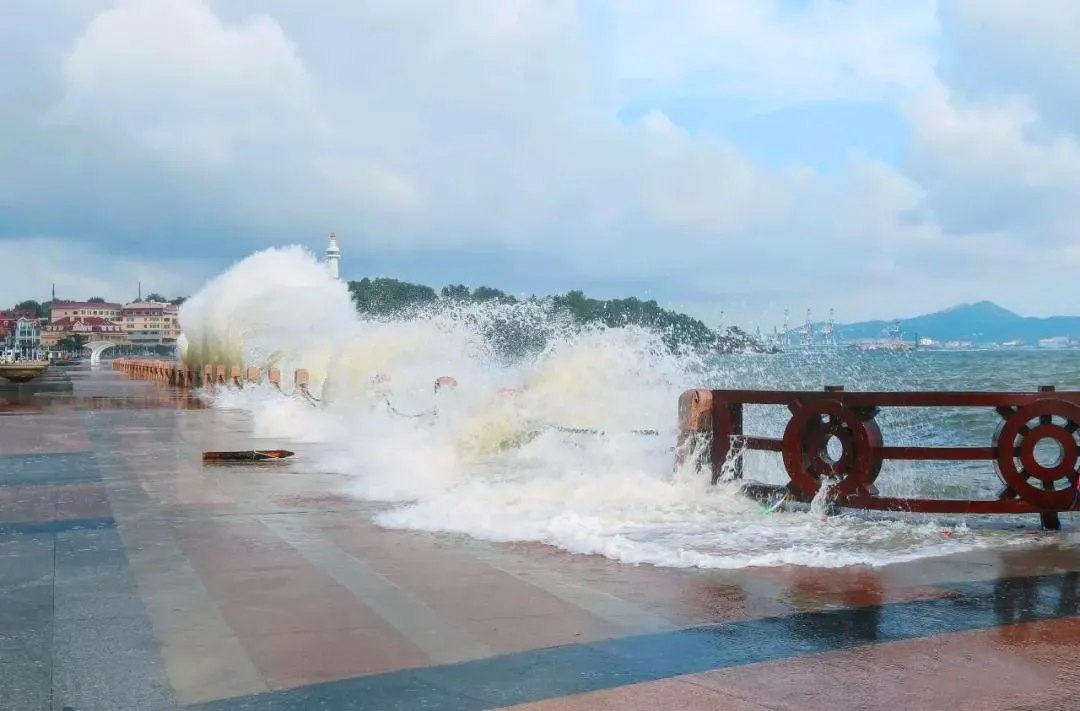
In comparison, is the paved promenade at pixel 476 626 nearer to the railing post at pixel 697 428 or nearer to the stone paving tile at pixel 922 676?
the stone paving tile at pixel 922 676

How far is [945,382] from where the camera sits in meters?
53.5

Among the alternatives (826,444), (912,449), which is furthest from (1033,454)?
(826,444)

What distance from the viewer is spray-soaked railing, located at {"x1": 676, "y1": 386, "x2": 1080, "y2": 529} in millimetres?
8320

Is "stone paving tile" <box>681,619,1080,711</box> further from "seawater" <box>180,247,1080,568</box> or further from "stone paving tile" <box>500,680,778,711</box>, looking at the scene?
"seawater" <box>180,247,1080,568</box>

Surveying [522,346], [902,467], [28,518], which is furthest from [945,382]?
[28,518]

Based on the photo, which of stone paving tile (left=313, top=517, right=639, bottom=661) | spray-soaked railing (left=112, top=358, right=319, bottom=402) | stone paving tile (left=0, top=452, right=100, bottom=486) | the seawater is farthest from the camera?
spray-soaked railing (left=112, top=358, right=319, bottom=402)

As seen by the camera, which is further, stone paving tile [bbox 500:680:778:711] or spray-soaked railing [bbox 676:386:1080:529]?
spray-soaked railing [bbox 676:386:1080:529]

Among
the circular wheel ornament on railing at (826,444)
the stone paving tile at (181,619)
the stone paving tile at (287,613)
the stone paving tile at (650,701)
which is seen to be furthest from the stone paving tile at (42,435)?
the stone paving tile at (650,701)

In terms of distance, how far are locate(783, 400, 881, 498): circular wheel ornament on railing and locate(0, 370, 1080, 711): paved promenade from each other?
5.07 feet

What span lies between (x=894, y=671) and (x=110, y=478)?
30.5ft

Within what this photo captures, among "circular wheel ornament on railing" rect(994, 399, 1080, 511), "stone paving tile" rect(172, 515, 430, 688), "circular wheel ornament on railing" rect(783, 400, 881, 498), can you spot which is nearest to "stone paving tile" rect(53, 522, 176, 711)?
"stone paving tile" rect(172, 515, 430, 688)

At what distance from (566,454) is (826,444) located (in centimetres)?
503

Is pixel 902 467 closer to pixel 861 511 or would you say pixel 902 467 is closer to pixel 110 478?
pixel 861 511

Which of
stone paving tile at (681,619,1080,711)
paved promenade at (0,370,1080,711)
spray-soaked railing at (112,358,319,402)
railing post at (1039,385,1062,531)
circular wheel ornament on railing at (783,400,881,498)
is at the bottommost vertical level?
stone paving tile at (681,619,1080,711)
